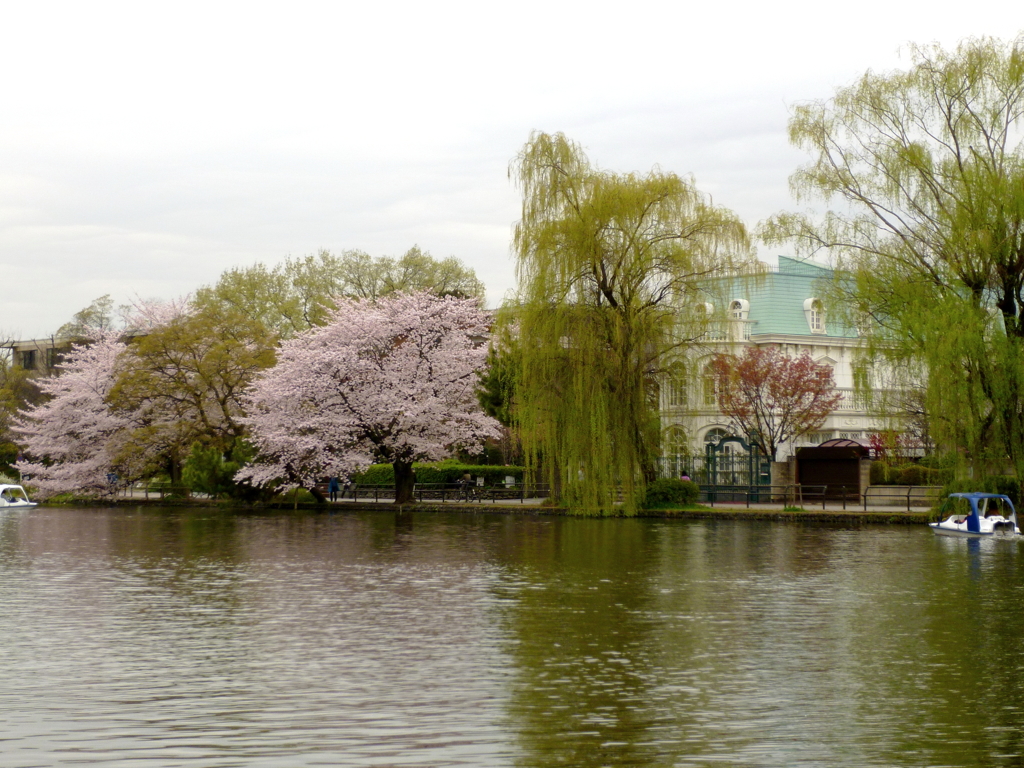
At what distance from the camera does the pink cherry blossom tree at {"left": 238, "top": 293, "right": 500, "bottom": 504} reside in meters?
53.5

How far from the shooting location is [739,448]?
243ft

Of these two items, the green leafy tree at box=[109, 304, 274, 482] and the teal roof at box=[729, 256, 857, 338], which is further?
the teal roof at box=[729, 256, 857, 338]

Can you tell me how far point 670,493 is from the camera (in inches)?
1852

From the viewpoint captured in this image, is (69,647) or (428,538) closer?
(69,647)

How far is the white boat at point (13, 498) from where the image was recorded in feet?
193

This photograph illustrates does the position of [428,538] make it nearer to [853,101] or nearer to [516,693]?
[853,101]

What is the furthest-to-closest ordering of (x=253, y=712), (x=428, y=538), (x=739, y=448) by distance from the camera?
1. (x=739, y=448)
2. (x=428, y=538)
3. (x=253, y=712)

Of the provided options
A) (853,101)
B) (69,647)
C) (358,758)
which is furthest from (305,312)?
(358,758)

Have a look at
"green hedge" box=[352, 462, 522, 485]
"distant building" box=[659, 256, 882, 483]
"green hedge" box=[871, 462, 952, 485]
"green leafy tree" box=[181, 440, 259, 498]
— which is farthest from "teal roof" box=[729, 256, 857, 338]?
"green leafy tree" box=[181, 440, 259, 498]

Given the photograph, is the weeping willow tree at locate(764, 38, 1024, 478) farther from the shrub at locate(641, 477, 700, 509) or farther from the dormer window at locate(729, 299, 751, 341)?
the dormer window at locate(729, 299, 751, 341)

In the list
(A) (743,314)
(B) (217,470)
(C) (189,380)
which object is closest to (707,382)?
(B) (217,470)

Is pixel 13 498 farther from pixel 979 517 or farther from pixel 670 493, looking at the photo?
pixel 979 517

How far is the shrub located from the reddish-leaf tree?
17.3 metres

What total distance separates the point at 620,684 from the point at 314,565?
45.9 feet
